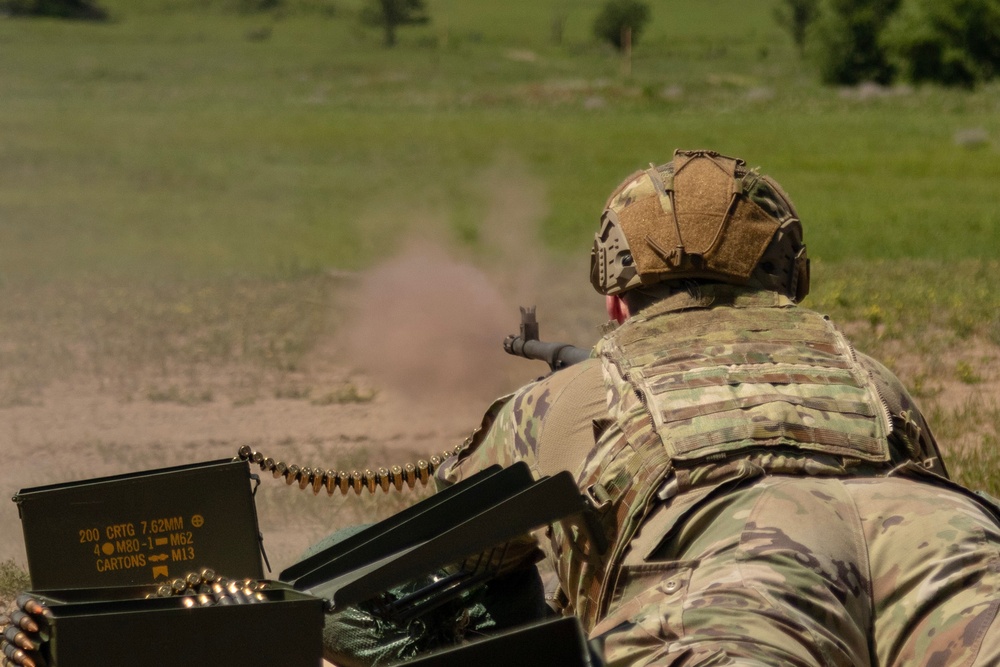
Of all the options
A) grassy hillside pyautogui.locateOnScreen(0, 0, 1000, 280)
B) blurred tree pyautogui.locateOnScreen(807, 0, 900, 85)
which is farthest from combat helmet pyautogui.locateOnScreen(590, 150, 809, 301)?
blurred tree pyautogui.locateOnScreen(807, 0, 900, 85)

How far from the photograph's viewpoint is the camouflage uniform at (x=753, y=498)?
2250 millimetres

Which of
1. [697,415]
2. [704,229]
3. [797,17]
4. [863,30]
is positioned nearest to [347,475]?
[704,229]

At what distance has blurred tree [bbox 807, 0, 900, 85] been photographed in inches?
1353

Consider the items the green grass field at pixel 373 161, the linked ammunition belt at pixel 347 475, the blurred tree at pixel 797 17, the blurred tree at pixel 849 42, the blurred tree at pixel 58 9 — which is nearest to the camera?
the linked ammunition belt at pixel 347 475

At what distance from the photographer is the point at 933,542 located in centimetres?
238

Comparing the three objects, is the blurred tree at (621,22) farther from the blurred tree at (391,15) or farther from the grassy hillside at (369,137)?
the blurred tree at (391,15)

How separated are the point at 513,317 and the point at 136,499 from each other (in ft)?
18.8

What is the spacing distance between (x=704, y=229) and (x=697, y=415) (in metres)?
0.54

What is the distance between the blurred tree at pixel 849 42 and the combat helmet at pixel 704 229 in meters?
31.8

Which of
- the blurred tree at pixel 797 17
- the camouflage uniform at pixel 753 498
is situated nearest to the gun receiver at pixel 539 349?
the camouflage uniform at pixel 753 498

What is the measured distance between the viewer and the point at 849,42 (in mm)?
35500

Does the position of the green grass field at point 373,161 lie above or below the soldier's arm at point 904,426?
below

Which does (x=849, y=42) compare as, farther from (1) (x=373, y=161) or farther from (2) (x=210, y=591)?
(2) (x=210, y=591)

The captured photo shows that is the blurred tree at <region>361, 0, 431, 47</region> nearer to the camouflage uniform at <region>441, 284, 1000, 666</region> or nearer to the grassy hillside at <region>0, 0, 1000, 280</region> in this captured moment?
the grassy hillside at <region>0, 0, 1000, 280</region>
